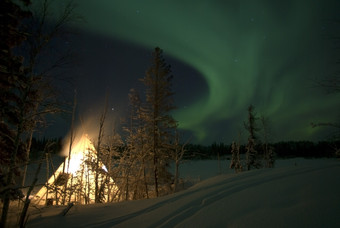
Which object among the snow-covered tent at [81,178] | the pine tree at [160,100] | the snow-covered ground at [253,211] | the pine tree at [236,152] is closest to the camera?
the snow-covered ground at [253,211]

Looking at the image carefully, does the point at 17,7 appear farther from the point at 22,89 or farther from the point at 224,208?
the point at 224,208

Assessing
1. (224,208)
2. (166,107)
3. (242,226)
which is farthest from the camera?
(166,107)

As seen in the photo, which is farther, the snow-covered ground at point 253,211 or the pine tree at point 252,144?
the pine tree at point 252,144

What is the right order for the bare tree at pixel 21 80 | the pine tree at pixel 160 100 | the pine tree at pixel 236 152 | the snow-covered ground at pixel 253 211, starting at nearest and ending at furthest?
1. the snow-covered ground at pixel 253 211
2. the bare tree at pixel 21 80
3. the pine tree at pixel 160 100
4. the pine tree at pixel 236 152

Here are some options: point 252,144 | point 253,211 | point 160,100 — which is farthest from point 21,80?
point 252,144

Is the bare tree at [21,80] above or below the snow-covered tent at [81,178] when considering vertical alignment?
above

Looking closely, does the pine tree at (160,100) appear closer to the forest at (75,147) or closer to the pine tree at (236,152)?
the forest at (75,147)

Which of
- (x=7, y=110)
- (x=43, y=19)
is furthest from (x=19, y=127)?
(x=43, y=19)

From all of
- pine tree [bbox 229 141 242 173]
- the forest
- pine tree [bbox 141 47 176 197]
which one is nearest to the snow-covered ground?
the forest

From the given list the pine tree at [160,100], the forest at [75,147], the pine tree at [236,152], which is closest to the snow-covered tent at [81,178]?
the forest at [75,147]

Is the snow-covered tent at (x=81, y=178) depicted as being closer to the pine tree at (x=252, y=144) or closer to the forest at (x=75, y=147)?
the forest at (x=75, y=147)

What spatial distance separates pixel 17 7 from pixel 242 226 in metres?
7.91

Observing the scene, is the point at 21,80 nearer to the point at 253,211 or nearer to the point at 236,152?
the point at 253,211

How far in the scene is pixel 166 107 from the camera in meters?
14.7
